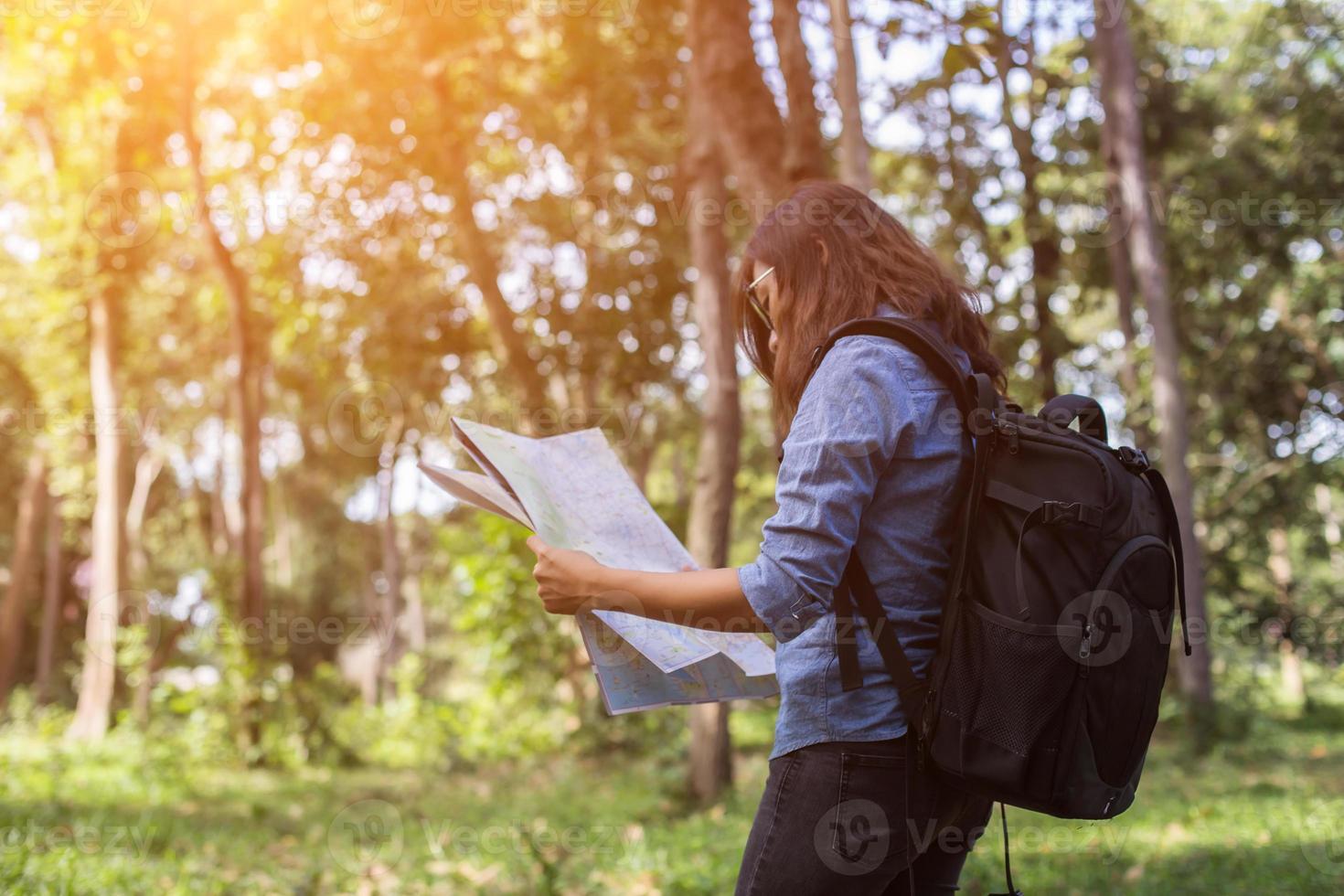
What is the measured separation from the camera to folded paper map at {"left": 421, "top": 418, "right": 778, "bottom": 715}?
2.04m

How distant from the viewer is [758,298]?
2.12m

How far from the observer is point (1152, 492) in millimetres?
1853

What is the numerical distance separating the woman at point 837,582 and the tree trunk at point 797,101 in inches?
158

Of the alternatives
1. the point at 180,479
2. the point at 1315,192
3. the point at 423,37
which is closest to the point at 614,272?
the point at 423,37

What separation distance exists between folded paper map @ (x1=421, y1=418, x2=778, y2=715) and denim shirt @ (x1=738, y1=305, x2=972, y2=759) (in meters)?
0.24

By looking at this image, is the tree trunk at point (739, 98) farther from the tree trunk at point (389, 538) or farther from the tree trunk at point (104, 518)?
the tree trunk at point (389, 538)

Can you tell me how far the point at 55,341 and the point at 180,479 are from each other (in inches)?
655

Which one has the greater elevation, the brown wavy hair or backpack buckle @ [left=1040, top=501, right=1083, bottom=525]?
the brown wavy hair

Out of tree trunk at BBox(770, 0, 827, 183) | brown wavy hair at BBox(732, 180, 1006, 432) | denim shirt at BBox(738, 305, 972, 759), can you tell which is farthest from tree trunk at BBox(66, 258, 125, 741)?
denim shirt at BBox(738, 305, 972, 759)

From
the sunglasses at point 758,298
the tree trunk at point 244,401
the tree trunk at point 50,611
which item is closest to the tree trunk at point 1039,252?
the tree trunk at point 244,401

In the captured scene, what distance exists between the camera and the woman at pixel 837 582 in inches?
68.5

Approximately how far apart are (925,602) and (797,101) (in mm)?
4525

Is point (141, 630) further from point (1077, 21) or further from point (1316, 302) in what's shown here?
point (1316, 302)

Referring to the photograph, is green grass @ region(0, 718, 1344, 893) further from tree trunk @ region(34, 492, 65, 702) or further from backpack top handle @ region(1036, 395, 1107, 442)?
tree trunk @ region(34, 492, 65, 702)
